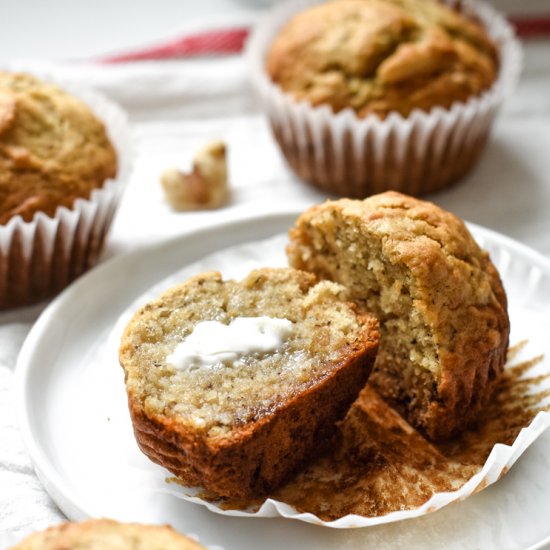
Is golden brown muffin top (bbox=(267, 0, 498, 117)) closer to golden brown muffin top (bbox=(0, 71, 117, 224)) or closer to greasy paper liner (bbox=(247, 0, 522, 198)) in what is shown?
greasy paper liner (bbox=(247, 0, 522, 198))

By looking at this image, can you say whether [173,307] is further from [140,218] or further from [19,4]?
[19,4]

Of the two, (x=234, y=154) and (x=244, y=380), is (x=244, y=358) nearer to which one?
(x=244, y=380)

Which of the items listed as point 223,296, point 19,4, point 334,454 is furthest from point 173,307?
point 19,4

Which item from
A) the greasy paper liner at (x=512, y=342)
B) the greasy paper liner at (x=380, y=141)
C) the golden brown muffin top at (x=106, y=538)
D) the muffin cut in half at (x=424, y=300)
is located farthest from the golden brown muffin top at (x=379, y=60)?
the golden brown muffin top at (x=106, y=538)

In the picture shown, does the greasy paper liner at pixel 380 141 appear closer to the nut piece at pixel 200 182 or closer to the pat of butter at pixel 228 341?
the nut piece at pixel 200 182

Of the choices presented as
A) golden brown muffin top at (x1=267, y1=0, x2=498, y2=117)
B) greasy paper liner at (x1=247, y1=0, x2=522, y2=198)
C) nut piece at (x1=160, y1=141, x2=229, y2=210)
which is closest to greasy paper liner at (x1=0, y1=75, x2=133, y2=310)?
nut piece at (x1=160, y1=141, x2=229, y2=210)

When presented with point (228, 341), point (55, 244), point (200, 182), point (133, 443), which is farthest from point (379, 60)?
point (133, 443)
